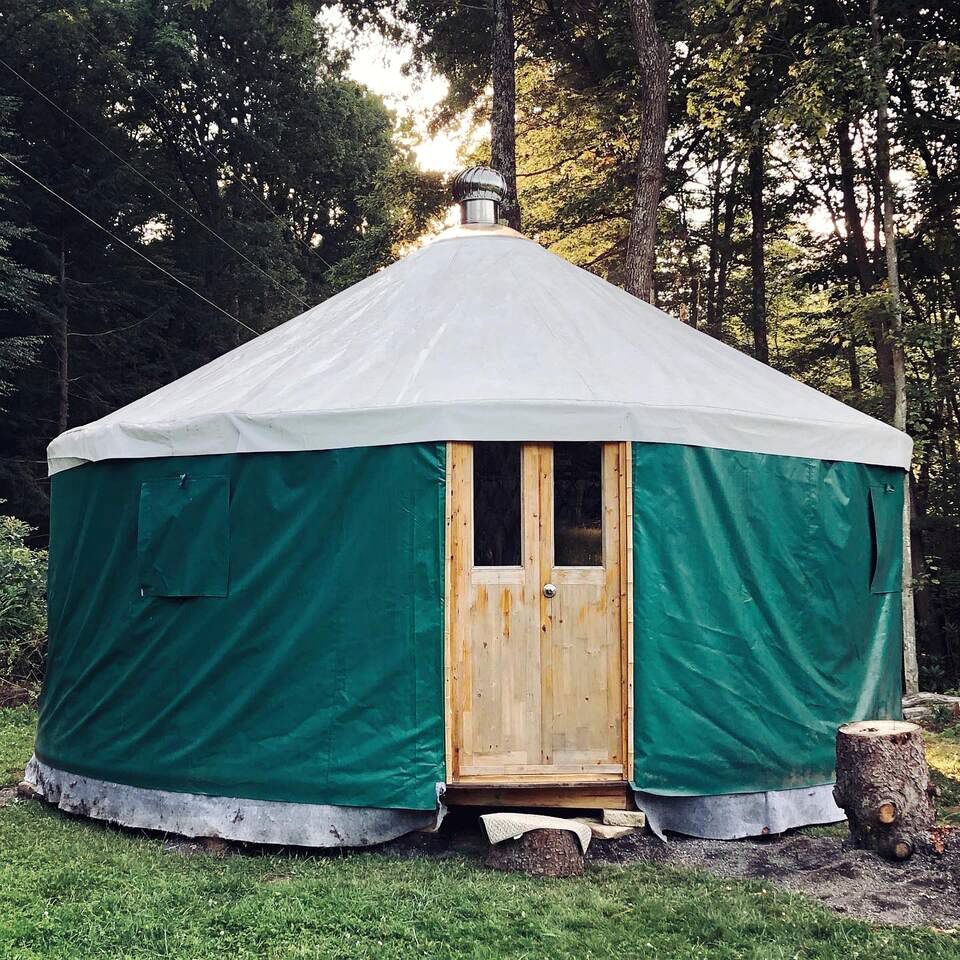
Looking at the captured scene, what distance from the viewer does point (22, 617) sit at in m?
8.62

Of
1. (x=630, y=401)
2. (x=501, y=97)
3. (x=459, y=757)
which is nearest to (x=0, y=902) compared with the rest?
(x=459, y=757)

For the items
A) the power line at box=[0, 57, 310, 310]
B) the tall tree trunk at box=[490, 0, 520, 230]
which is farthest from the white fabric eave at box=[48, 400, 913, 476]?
the power line at box=[0, 57, 310, 310]

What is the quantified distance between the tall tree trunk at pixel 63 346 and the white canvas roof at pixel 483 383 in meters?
9.91

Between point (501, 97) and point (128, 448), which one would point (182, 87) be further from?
point (128, 448)

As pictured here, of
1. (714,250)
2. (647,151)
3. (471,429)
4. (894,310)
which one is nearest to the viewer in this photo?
(471,429)

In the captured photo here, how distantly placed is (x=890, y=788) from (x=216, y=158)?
60.0ft

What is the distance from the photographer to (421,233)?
12992mm

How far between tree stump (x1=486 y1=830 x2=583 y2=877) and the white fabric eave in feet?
5.25

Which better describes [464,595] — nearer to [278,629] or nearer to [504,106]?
[278,629]

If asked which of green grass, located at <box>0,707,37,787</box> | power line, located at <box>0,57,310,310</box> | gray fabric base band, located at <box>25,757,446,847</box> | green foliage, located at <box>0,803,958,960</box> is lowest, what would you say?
green grass, located at <box>0,707,37,787</box>

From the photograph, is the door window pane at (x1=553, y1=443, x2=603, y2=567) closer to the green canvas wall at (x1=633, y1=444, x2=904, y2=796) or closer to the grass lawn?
the green canvas wall at (x1=633, y1=444, x2=904, y2=796)

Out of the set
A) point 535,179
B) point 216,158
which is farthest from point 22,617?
point 216,158

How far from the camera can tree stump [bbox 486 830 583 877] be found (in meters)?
3.92

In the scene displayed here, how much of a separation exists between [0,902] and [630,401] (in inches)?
120
